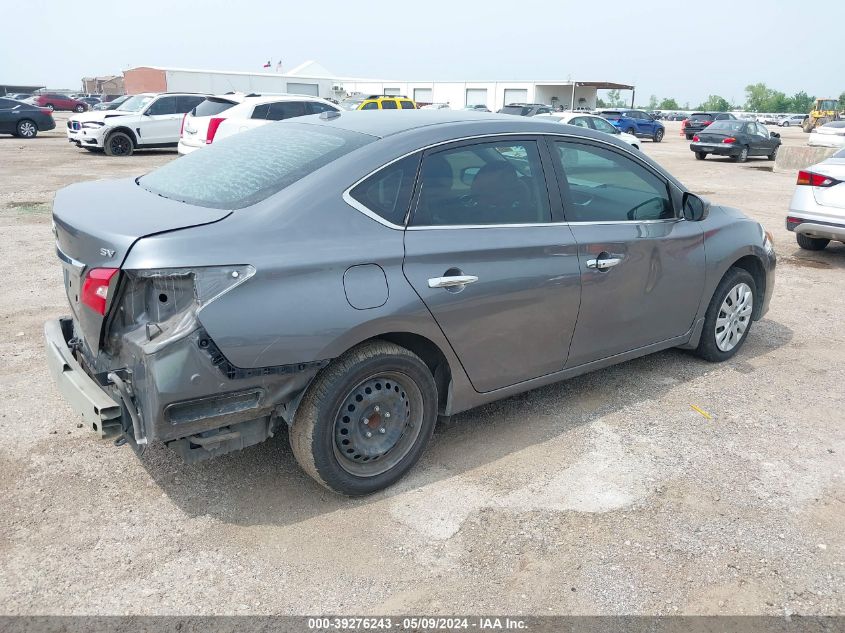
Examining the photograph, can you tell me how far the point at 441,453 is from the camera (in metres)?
3.80

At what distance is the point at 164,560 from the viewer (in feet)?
9.48

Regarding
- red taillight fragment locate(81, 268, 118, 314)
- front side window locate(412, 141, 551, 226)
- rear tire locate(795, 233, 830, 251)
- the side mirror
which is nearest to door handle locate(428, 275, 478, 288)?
front side window locate(412, 141, 551, 226)

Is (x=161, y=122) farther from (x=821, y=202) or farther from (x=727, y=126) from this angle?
(x=727, y=126)

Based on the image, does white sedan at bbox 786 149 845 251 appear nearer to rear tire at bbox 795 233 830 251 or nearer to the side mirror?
rear tire at bbox 795 233 830 251

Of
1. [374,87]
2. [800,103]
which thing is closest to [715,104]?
[800,103]

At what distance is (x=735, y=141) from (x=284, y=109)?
621 inches

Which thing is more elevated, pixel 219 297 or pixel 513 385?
pixel 219 297

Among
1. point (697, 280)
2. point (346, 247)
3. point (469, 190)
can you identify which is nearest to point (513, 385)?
point (469, 190)

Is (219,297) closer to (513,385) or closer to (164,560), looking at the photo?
(164,560)

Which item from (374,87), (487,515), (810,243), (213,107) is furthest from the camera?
(374,87)

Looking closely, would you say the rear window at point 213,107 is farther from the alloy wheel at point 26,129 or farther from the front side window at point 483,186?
the alloy wheel at point 26,129

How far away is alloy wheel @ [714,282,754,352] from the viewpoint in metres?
5.02

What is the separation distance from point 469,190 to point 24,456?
2645 millimetres

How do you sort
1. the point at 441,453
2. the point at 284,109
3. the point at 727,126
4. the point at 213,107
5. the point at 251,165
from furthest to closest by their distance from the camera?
the point at 727,126 → the point at 213,107 → the point at 284,109 → the point at 441,453 → the point at 251,165
